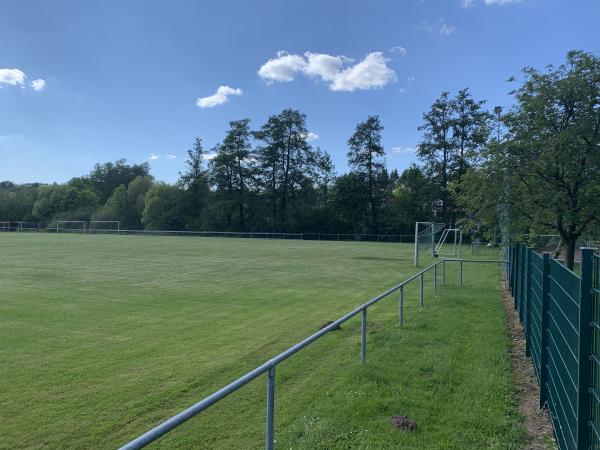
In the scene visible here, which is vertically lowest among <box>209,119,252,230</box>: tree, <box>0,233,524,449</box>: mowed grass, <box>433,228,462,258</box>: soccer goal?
<box>0,233,524,449</box>: mowed grass

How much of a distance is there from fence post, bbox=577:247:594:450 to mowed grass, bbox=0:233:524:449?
1271 millimetres

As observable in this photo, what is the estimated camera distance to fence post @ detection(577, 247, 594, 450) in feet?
11.0

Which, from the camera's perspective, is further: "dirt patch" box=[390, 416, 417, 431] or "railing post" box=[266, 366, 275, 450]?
"dirt patch" box=[390, 416, 417, 431]

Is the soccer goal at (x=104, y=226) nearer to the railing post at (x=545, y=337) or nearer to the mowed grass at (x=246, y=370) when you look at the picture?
the mowed grass at (x=246, y=370)

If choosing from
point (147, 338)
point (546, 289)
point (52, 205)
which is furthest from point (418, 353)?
point (52, 205)

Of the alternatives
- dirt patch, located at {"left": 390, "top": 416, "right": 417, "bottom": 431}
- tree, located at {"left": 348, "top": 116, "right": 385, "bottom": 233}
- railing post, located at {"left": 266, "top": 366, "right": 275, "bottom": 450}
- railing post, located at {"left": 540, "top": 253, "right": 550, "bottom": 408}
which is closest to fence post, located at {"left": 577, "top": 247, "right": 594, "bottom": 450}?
dirt patch, located at {"left": 390, "top": 416, "right": 417, "bottom": 431}

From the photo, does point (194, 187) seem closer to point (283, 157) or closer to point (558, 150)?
point (283, 157)

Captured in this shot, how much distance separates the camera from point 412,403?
213 inches

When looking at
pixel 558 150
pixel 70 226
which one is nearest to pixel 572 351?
pixel 558 150

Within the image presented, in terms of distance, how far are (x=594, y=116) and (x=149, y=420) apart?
1090 centimetres

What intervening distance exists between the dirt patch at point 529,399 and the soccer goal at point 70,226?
297ft

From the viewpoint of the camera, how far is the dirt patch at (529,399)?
4688 millimetres

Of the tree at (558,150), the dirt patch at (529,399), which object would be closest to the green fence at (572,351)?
the dirt patch at (529,399)

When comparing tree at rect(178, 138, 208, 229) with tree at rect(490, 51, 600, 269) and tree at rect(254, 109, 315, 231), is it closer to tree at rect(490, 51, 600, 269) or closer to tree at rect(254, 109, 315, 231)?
tree at rect(254, 109, 315, 231)
